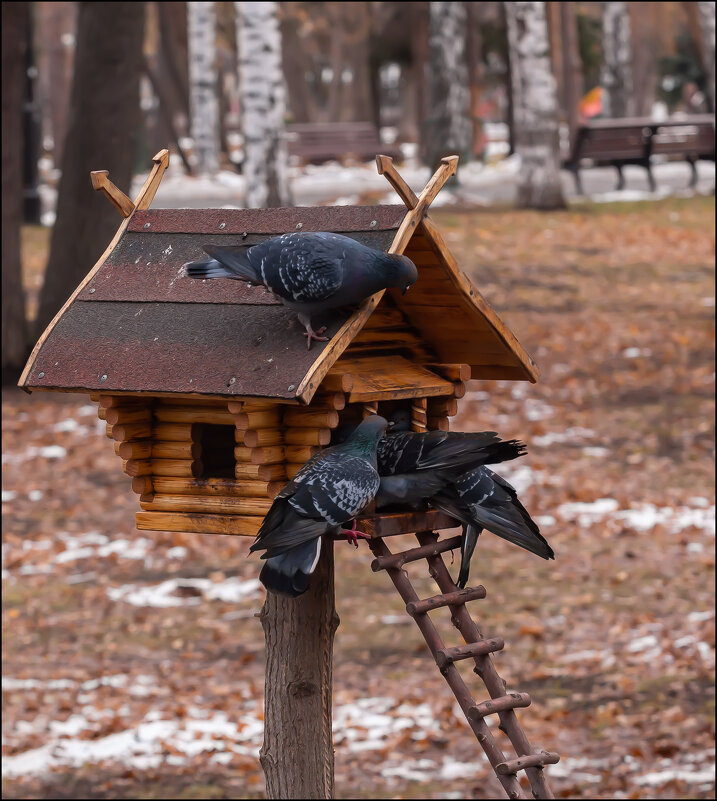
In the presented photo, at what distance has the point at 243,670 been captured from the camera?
8.70m

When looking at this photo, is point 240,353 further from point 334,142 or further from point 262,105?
point 334,142

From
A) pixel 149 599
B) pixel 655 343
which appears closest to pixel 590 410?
pixel 655 343

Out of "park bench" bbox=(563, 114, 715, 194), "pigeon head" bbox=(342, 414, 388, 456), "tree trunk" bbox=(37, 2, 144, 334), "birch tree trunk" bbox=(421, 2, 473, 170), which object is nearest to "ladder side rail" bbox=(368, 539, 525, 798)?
"pigeon head" bbox=(342, 414, 388, 456)

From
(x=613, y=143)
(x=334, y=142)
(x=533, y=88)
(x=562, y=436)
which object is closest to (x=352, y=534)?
(x=562, y=436)

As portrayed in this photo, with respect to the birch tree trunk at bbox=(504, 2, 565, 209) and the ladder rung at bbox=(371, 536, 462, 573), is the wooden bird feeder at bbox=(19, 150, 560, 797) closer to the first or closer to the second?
the ladder rung at bbox=(371, 536, 462, 573)

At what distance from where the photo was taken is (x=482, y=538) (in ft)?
36.0

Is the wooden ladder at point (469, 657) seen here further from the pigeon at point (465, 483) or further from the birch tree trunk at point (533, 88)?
the birch tree trunk at point (533, 88)

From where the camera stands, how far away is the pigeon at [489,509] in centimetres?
319

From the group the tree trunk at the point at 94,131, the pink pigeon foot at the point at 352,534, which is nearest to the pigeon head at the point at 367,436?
the pink pigeon foot at the point at 352,534

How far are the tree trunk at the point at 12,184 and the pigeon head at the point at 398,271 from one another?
10.8m

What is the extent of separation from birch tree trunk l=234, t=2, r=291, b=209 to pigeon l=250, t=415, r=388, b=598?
46.7 ft

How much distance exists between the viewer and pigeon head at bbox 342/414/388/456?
320 cm

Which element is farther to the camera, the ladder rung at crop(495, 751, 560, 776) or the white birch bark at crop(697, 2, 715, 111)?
the white birch bark at crop(697, 2, 715, 111)

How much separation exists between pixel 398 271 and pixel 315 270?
20cm
